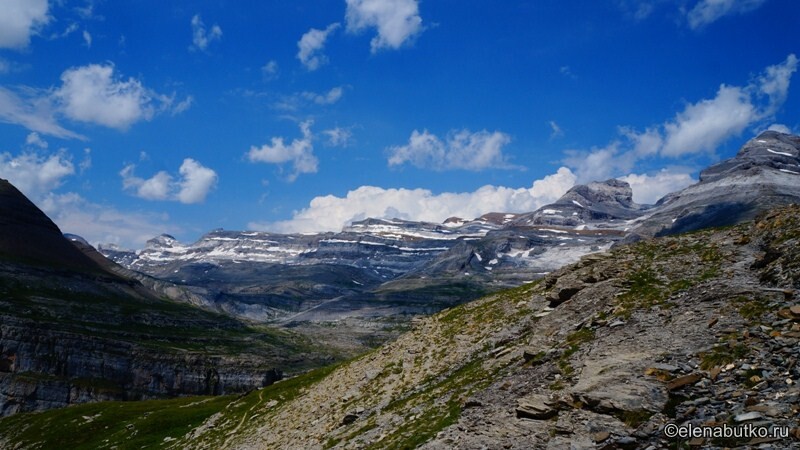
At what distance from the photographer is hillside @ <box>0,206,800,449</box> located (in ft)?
70.5

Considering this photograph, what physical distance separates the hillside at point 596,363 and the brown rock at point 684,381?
4 centimetres

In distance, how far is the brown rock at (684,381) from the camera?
878 inches

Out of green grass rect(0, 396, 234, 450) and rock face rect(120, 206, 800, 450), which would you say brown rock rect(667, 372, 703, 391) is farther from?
green grass rect(0, 396, 234, 450)

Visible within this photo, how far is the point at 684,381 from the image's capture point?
22.3 m

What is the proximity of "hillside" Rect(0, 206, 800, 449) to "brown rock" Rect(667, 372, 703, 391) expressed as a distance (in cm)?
4

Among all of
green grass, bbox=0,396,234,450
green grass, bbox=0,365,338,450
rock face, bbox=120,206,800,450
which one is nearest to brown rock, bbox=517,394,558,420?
rock face, bbox=120,206,800,450

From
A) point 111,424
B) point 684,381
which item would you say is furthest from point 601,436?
point 111,424

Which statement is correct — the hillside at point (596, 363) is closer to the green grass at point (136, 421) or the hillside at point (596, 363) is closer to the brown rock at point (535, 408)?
the brown rock at point (535, 408)

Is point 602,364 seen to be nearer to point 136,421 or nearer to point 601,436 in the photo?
point 601,436

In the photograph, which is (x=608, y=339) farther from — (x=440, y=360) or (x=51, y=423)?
(x=51, y=423)

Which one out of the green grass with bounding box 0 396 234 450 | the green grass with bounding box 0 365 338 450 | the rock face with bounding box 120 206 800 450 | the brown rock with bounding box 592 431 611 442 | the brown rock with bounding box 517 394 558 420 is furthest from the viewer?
the green grass with bounding box 0 396 234 450

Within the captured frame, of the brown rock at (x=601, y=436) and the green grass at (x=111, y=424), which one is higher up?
the brown rock at (x=601, y=436)

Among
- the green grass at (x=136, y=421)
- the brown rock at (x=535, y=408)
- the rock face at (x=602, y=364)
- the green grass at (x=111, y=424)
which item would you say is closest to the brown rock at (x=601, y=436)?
the rock face at (x=602, y=364)

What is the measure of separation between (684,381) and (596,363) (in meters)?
4.91
